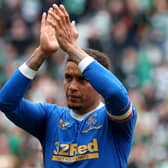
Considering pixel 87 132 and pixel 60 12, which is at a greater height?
pixel 60 12

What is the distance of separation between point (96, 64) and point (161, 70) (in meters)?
8.09

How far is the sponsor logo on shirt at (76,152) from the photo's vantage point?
24.1 ft

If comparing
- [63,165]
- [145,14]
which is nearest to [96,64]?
[63,165]

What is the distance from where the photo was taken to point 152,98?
570 inches

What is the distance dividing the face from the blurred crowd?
504cm

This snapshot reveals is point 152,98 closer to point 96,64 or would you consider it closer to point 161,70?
point 161,70

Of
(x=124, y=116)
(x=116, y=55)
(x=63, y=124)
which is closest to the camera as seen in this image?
(x=124, y=116)

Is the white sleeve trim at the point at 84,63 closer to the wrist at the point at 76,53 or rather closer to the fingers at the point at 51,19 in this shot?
the wrist at the point at 76,53

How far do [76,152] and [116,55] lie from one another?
27.9 ft

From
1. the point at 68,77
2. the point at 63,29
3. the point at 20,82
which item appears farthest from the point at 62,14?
the point at 20,82

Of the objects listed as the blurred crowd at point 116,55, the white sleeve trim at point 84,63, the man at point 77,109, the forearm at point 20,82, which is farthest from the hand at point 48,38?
the blurred crowd at point 116,55

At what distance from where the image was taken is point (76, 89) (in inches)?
287

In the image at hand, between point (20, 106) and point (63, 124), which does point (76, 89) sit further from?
point (20, 106)

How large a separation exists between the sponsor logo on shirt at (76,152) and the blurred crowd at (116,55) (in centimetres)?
494
